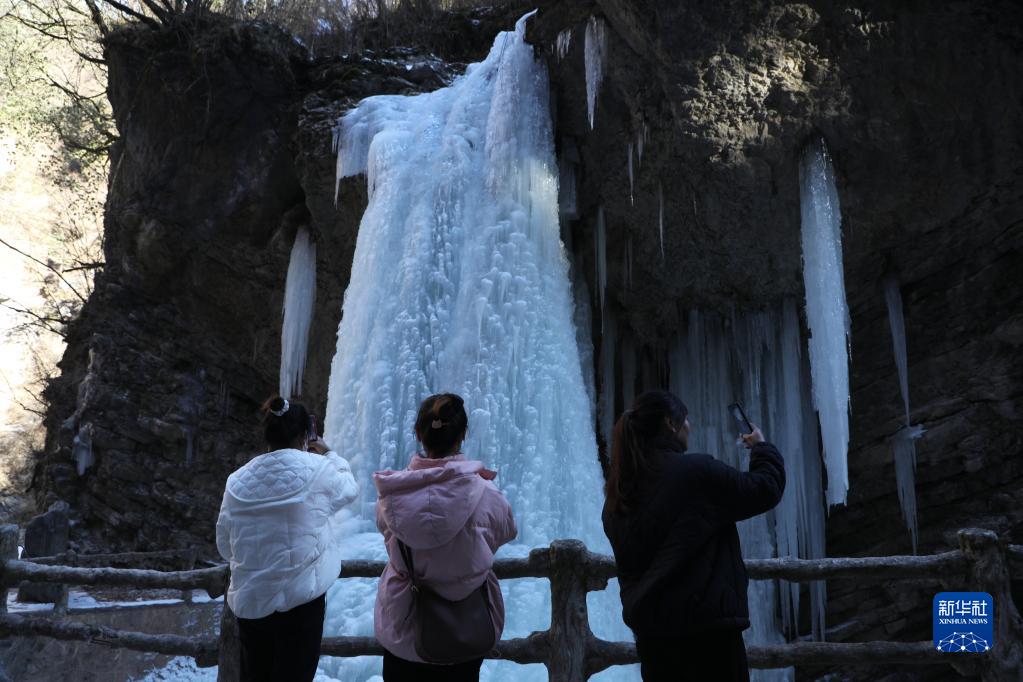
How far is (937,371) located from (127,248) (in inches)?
426

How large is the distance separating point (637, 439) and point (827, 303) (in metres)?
4.88

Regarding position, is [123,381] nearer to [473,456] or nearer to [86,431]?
[86,431]

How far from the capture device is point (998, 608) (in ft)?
12.2

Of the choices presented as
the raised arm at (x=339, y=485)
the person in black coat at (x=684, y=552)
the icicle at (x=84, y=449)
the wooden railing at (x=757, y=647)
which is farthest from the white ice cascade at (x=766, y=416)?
the icicle at (x=84, y=449)

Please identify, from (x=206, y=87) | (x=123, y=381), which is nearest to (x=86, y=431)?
(x=123, y=381)

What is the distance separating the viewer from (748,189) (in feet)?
23.3

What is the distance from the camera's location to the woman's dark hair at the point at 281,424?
2.85 meters

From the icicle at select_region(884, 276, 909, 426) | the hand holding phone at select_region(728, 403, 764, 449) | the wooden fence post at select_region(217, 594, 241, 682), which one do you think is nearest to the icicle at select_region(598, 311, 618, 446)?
the icicle at select_region(884, 276, 909, 426)

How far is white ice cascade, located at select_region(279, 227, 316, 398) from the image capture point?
9.98m

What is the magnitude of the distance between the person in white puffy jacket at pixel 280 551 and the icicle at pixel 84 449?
1145cm

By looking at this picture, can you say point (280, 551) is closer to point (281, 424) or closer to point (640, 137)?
point (281, 424)

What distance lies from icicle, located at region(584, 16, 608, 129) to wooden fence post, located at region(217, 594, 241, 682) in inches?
198

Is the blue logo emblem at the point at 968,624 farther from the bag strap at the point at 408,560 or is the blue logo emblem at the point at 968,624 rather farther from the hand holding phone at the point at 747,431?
the bag strap at the point at 408,560

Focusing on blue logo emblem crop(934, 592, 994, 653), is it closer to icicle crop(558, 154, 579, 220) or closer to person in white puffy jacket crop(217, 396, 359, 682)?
person in white puffy jacket crop(217, 396, 359, 682)
